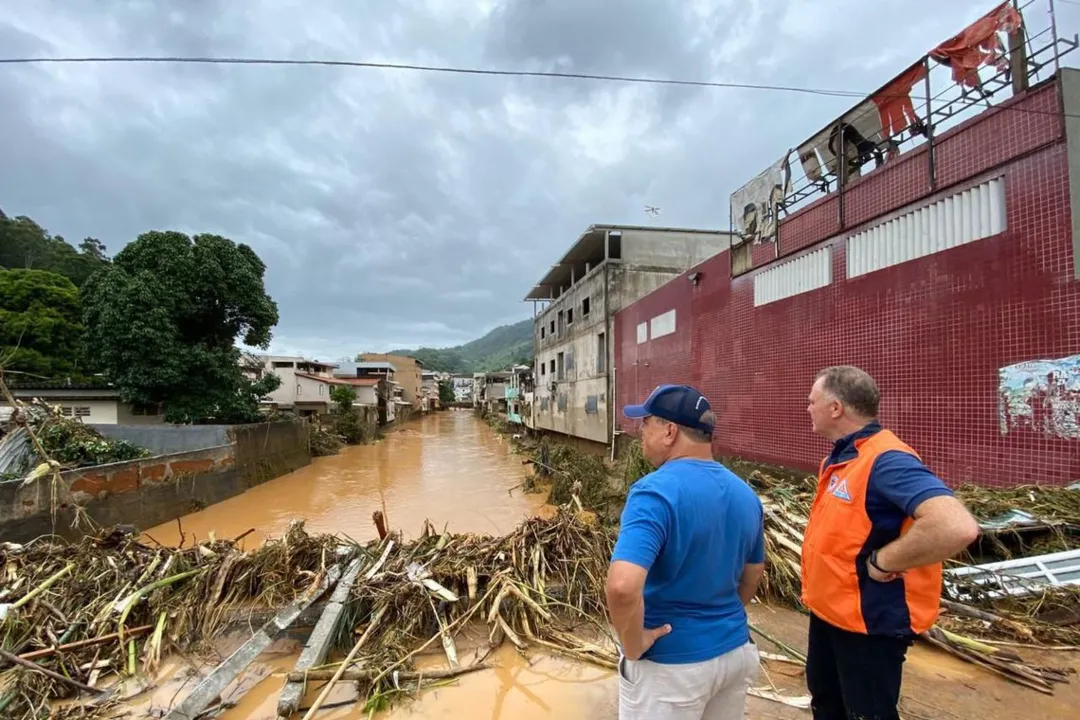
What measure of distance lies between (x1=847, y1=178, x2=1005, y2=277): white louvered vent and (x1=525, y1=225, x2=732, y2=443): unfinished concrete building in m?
9.80

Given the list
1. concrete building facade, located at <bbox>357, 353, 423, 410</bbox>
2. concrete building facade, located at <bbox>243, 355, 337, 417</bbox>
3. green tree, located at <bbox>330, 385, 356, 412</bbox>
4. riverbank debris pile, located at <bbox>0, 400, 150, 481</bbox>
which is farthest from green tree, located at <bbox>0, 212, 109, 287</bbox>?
concrete building facade, located at <bbox>357, 353, 423, 410</bbox>

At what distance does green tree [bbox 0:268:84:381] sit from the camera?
22.7m

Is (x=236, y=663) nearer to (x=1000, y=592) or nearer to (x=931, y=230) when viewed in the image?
(x=1000, y=592)

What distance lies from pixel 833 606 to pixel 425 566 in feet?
12.0

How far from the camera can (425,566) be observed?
4.67 m

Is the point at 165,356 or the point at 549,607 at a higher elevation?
the point at 165,356

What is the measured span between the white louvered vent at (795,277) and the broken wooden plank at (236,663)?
8829 mm

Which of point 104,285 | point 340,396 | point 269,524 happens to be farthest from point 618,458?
point 340,396

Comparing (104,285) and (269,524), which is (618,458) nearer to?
(269,524)

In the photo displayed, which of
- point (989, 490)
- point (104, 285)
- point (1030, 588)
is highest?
point (104, 285)

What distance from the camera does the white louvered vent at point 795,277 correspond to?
29.0ft

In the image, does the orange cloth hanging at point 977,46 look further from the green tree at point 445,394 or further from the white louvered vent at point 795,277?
the green tree at point 445,394

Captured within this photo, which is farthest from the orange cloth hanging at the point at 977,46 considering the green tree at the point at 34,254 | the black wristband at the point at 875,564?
the green tree at the point at 34,254

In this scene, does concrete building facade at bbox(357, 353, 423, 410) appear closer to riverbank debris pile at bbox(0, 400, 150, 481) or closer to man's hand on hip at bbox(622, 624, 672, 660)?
riverbank debris pile at bbox(0, 400, 150, 481)
